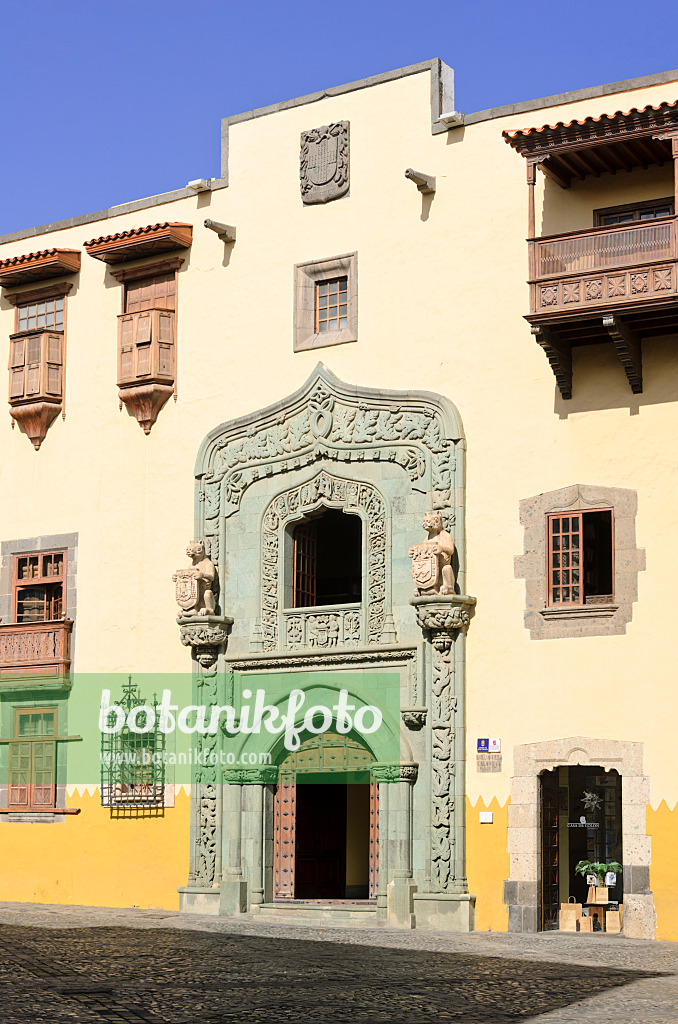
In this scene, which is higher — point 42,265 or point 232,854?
point 42,265

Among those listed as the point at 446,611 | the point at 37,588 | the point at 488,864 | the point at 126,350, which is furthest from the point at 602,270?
the point at 37,588

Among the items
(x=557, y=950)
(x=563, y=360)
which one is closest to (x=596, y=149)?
(x=563, y=360)

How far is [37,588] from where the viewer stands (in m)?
28.5

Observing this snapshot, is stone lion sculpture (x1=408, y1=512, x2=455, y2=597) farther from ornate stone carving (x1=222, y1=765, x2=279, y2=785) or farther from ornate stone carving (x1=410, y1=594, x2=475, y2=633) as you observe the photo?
ornate stone carving (x1=222, y1=765, x2=279, y2=785)

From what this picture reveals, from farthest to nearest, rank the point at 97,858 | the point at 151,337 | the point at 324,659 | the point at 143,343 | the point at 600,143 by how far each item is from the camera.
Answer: the point at 143,343, the point at 151,337, the point at 97,858, the point at 324,659, the point at 600,143

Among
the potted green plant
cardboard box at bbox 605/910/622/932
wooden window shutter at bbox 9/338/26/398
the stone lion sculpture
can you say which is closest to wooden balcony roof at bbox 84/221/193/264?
wooden window shutter at bbox 9/338/26/398

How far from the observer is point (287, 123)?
26.2m

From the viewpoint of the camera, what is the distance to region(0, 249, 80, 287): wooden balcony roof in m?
28.2

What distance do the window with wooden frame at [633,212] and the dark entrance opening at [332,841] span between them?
1173 cm

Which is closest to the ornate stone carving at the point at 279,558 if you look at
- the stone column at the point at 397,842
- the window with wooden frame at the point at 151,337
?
the stone column at the point at 397,842

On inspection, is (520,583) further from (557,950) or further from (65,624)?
(65,624)

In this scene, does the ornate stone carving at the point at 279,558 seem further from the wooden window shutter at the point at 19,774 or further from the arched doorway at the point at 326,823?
the wooden window shutter at the point at 19,774

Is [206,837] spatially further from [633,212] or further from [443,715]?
[633,212]

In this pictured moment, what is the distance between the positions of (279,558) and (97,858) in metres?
6.47
